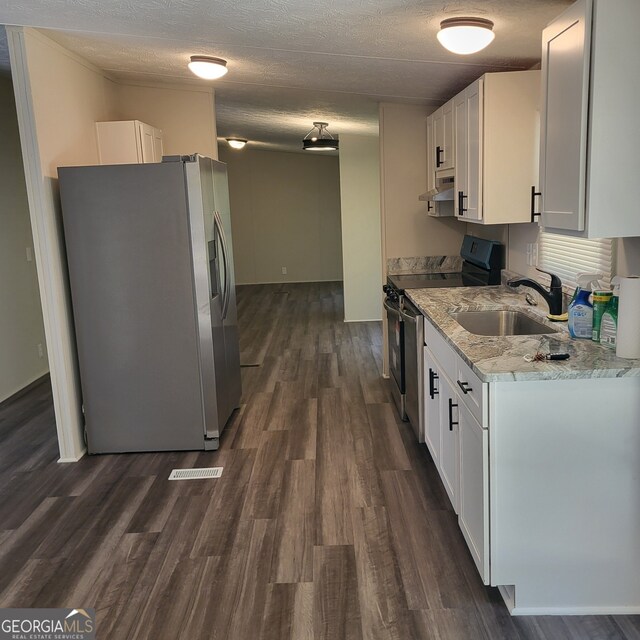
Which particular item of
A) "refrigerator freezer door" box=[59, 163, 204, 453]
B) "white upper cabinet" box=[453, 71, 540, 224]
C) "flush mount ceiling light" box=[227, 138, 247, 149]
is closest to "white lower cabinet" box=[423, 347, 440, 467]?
"white upper cabinet" box=[453, 71, 540, 224]

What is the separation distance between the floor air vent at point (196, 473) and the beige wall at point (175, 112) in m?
2.57

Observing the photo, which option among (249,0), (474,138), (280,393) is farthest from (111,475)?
(474,138)

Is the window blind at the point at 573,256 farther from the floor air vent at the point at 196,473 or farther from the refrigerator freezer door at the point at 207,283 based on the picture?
the floor air vent at the point at 196,473

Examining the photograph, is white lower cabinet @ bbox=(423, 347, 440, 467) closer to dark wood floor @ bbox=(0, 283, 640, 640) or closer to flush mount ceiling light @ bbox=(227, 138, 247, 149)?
dark wood floor @ bbox=(0, 283, 640, 640)

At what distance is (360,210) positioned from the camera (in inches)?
283

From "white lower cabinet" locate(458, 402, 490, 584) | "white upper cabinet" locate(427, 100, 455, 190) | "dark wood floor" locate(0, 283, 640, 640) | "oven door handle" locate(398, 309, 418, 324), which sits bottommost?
"dark wood floor" locate(0, 283, 640, 640)

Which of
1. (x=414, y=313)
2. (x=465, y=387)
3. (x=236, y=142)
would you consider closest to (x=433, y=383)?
(x=414, y=313)

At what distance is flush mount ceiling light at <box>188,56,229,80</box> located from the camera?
3.58 metres

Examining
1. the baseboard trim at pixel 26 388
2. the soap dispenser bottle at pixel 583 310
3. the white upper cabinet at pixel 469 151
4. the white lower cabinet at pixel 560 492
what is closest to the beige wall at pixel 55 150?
the baseboard trim at pixel 26 388

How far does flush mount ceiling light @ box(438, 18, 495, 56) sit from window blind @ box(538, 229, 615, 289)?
850mm

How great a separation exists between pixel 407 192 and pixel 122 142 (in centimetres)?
222

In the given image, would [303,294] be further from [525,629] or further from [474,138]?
[525,629]

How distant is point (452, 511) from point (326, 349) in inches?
135

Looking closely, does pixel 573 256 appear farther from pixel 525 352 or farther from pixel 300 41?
pixel 300 41
